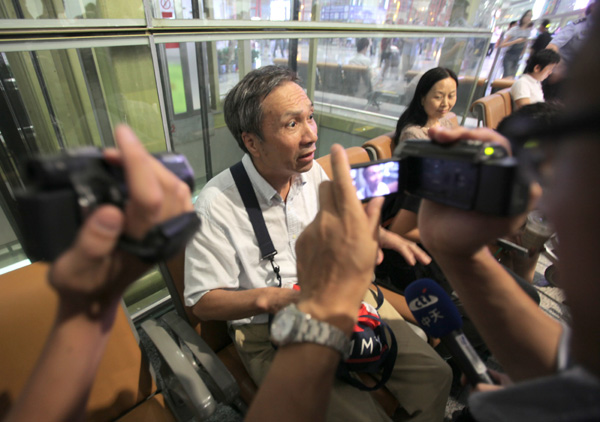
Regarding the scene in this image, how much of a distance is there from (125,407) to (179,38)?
157 cm

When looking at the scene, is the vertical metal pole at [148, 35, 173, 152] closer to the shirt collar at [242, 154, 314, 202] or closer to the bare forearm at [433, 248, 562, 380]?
the shirt collar at [242, 154, 314, 202]

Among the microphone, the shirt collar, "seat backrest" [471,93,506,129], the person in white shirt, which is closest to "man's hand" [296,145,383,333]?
the microphone

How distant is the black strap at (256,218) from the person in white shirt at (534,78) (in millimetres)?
3697

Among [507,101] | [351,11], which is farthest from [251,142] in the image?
[507,101]

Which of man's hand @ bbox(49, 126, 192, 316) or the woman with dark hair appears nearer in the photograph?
man's hand @ bbox(49, 126, 192, 316)

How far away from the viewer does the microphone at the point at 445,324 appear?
68 centimetres

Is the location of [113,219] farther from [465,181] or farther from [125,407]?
[125,407]

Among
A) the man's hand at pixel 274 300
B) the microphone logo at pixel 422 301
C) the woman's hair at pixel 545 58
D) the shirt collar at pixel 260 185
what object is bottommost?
the man's hand at pixel 274 300

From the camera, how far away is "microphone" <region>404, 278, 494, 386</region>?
679 millimetres

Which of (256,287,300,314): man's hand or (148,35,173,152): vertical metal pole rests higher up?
(148,35,173,152): vertical metal pole

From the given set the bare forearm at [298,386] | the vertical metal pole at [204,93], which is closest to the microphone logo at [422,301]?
the bare forearm at [298,386]

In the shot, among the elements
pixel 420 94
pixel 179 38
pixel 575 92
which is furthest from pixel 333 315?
pixel 420 94

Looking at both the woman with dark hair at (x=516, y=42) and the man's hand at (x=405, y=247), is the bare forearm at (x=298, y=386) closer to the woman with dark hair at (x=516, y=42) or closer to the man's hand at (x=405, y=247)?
the man's hand at (x=405, y=247)

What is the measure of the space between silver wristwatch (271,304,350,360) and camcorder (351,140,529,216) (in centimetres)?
34
